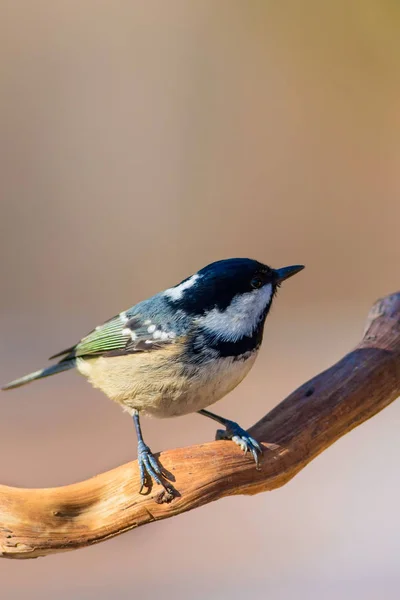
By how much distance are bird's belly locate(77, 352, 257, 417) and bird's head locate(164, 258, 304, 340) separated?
0.11 meters

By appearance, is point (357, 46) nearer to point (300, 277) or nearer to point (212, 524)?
point (300, 277)

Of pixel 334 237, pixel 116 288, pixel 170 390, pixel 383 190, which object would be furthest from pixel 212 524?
pixel 383 190

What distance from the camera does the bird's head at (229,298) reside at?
7.57 feet

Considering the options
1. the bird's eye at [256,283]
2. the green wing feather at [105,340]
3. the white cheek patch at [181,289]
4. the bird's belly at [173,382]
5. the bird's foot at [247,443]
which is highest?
the green wing feather at [105,340]

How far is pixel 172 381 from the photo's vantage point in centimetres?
225

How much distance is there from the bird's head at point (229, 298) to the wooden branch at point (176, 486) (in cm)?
31

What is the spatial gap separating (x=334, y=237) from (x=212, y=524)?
372 centimetres

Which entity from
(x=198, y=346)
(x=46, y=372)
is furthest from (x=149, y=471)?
(x=46, y=372)

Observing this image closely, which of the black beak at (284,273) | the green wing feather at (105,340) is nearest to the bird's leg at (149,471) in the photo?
the green wing feather at (105,340)

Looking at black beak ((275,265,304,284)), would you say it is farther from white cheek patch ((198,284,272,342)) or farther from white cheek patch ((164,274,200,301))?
white cheek patch ((164,274,200,301))

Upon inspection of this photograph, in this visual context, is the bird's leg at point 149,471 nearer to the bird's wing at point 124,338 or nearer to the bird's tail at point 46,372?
the bird's wing at point 124,338

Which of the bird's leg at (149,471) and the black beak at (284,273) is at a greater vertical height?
the black beak at (284,273)

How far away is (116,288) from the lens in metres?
6.66

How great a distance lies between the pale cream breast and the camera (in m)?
2.23
